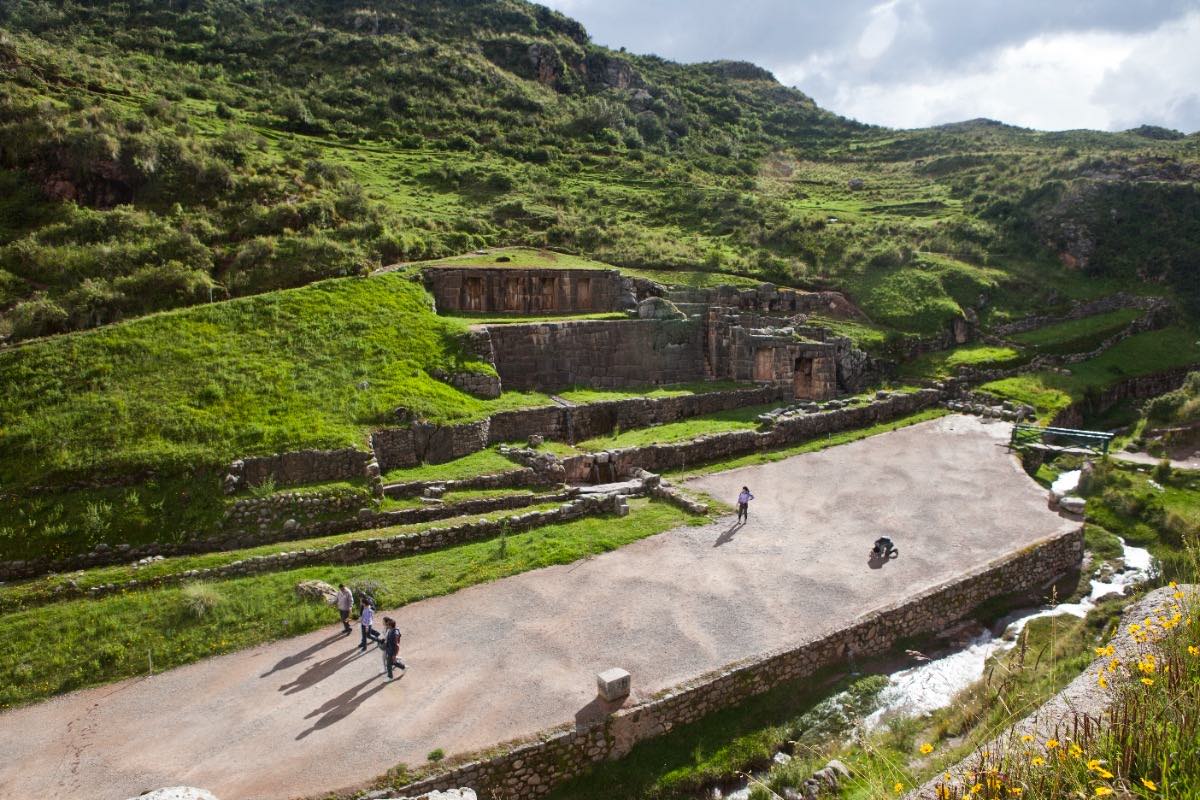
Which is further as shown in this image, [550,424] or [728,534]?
[550,424]

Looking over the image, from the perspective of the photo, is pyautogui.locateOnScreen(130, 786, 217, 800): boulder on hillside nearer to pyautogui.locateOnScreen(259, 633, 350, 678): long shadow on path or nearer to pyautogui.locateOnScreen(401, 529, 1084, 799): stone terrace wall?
pyautogui.locateOnScreen(401, 529, 1084, 799): stone terrace wall

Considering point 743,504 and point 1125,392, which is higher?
point 1125,392

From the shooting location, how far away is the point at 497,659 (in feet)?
37.6

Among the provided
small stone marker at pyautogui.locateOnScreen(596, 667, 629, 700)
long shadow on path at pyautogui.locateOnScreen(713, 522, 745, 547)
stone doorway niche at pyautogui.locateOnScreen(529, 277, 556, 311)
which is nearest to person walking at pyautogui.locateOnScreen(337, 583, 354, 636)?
small stone marker at pyautogui.locateOnScreen(596, 667, 629, 700)

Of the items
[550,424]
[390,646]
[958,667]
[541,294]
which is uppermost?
[541,294]

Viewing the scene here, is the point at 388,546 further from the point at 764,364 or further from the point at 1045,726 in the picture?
the point at 764,364

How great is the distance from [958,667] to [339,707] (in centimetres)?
1117

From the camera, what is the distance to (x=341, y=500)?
51.5 ft

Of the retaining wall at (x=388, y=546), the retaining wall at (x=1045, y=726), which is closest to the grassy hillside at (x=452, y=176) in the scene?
the retaining wall at (x=388, y=546)

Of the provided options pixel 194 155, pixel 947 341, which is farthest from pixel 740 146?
pixel 194 155

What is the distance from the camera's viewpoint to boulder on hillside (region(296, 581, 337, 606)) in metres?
13.0

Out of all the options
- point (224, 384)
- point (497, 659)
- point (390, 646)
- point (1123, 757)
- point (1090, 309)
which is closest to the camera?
point (1123, 757)

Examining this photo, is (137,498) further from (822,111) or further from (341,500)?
(822,111)

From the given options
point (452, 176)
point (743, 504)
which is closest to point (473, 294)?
point (743, 504)
